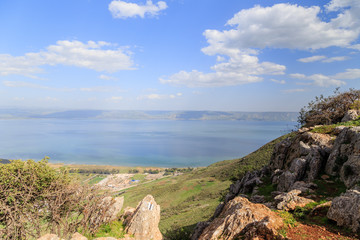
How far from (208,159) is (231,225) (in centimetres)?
16938

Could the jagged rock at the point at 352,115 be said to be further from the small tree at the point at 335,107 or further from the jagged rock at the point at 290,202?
the jagged rock at the point at 290,202

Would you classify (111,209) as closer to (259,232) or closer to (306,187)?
(259,232)

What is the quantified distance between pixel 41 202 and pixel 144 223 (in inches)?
405

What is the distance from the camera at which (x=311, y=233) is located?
9.80 metres

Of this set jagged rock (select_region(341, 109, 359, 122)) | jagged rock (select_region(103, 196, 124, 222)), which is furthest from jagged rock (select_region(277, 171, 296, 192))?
jagged rock (select_region(103, 196, 124, 222))

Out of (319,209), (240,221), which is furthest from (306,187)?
(240,221)

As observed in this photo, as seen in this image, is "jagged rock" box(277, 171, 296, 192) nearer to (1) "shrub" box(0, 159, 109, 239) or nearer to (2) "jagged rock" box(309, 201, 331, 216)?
(2) "jagged rock" box(309, 201, 331, 216)

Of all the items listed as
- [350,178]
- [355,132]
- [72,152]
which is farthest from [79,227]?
[72,152]

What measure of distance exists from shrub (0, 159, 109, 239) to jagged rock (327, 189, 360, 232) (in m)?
15.6

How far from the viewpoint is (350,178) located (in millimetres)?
15656

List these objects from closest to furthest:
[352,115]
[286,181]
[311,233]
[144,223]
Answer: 1. [311,233]
2. [144,223]
3. [286,181]
4. [352,115]

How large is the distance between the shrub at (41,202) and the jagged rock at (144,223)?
2534 mm

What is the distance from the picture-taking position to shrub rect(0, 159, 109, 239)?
50.4 feet

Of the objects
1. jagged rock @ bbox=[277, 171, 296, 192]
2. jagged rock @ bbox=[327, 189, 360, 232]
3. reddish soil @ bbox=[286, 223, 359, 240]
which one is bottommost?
jagged rock @ bbox=[277, 171, 296, 192]
